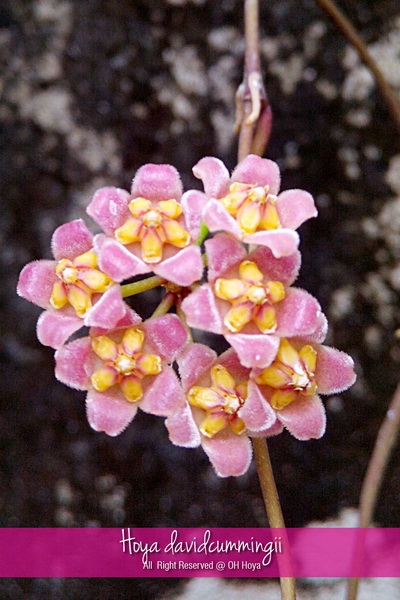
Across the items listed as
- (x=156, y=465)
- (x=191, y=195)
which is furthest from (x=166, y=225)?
(x=156, y=465)

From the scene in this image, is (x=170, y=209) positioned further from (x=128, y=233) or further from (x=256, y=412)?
(x=256, y=412)

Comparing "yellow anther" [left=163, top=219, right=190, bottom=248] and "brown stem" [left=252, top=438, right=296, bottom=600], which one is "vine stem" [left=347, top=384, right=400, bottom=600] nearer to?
"brown stem" [left=252, top=438, right=296, bottom=600]

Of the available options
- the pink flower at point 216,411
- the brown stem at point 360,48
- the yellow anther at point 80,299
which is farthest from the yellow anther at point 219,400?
the brown stem at point 360,48

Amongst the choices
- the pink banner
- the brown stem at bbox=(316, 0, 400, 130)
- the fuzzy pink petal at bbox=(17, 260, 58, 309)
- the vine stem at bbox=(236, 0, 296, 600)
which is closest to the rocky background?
the pink banner

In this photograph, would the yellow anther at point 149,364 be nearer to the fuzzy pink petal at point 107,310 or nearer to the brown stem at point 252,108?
the fuzzy pink petal at point 107,310

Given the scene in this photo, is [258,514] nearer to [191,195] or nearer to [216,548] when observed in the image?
[216,548]

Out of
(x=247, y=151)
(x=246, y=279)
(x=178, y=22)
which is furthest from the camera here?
(x=178, y=22)

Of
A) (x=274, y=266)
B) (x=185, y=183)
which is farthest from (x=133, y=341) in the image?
(x=185, y=183)
